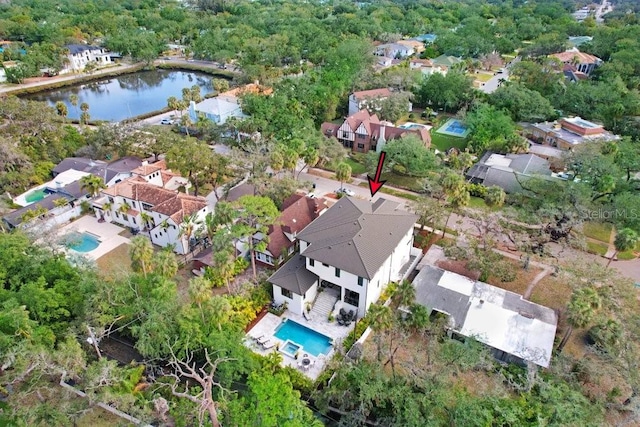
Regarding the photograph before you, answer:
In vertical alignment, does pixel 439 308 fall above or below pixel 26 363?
below

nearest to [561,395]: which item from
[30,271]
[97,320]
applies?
[97,320]

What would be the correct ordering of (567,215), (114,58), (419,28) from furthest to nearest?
1. (419,28)
2. (114,58)
3. (567,215)

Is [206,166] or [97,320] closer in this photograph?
[97,320]

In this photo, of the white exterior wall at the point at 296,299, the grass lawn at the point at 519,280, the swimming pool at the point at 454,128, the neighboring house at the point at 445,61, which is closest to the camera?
the white exterior wall at the point at 296,299

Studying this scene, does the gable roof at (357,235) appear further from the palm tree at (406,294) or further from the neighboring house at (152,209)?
the neighboring house at (152,209)

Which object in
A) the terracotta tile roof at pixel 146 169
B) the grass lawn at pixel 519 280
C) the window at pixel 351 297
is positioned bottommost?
the grass lawn at pixel 519 280

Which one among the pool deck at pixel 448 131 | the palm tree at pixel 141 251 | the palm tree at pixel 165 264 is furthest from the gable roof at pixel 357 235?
the pool deck at pixel 448 131

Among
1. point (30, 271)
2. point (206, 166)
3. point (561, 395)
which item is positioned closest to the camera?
point (561, 395)

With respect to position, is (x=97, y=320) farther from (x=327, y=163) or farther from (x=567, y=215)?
(x=567, y=215)
